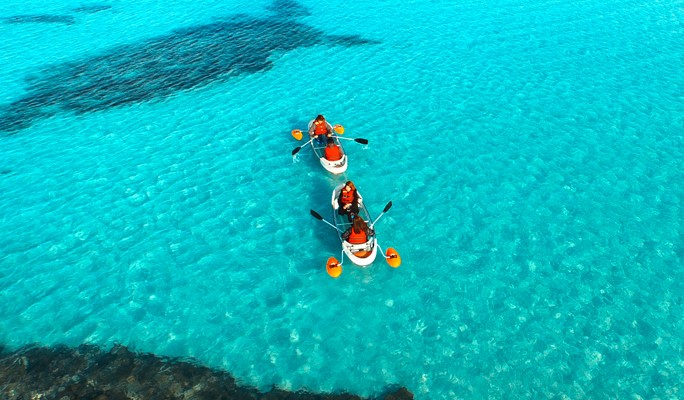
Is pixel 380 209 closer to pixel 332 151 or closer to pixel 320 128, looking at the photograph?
pixel 332 151

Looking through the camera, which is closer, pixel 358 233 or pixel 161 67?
pixel 358 233

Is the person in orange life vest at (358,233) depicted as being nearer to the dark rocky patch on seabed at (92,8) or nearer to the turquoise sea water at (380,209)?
the turquoise sea water at (380,209)

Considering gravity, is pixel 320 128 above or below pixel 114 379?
above

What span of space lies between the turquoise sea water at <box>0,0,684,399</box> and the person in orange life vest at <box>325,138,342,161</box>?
135 centimetres

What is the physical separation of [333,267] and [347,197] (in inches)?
145

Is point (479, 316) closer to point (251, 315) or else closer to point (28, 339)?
point (251, 315)

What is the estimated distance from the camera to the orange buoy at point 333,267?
17.8 metres

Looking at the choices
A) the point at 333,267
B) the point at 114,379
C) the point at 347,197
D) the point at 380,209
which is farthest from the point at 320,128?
the point at 114,379

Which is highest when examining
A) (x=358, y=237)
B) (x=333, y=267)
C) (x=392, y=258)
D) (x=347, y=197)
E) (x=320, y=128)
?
(x=320, y=128)

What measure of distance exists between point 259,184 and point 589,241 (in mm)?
17595

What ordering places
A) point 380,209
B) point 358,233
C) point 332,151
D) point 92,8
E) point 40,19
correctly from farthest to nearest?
point 92,8 → point 40,19 → point 332,151 → point 380,209 → point 358,233

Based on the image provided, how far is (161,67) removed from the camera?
124 feet

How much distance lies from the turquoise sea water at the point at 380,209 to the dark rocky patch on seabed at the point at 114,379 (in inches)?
20.4

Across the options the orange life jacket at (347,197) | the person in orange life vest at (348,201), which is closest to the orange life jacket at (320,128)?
the person in orange life vest at (348,201)
